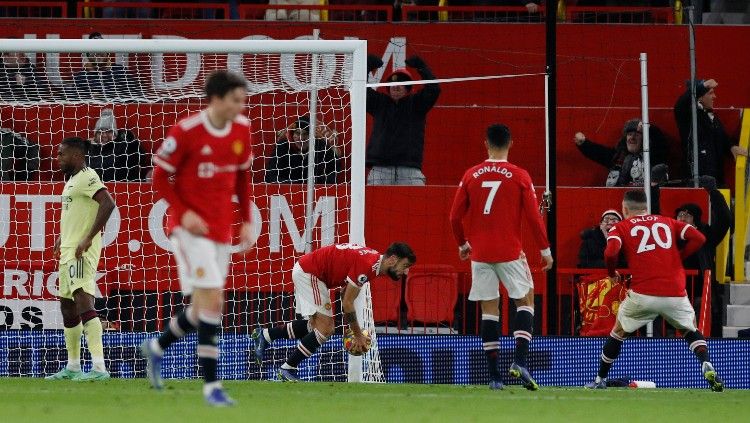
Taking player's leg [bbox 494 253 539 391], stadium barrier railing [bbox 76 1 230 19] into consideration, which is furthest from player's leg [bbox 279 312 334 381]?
stadium barrier railing [bbox 76 1 230 19]

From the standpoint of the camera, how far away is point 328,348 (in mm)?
14586

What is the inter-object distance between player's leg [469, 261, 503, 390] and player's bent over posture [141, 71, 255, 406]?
314 centimetres

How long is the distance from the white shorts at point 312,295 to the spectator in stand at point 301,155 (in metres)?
2.24

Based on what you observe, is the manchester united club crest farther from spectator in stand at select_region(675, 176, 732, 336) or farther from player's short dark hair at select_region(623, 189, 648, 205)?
→ spectator in stand at select_region(675, 176, 732, 336)

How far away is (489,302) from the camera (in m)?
11.6

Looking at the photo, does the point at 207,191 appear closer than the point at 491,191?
Yes

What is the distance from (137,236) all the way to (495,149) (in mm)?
5747

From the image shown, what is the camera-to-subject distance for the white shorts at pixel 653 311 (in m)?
12.7

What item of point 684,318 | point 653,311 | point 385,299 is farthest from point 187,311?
point 385,299

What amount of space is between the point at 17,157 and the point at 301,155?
133 inches

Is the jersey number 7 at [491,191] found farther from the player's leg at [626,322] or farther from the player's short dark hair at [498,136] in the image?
the player's leg at [626,322]

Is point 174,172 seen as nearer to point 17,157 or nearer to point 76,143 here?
point 76,143

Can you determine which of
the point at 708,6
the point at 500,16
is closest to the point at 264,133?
the point at 500,16

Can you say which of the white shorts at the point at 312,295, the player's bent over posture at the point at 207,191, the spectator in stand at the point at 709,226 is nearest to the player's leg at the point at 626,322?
the white shorts at the point at 312,295
